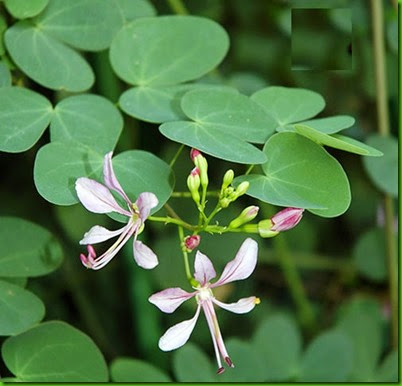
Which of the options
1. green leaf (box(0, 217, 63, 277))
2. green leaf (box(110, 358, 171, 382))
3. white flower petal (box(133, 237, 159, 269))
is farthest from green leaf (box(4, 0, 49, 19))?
green leaf (box(110, 358, 171, 382))

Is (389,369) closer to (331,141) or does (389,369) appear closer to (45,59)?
(331,141)

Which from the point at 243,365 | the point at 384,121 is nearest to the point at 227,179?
the point at 243,365

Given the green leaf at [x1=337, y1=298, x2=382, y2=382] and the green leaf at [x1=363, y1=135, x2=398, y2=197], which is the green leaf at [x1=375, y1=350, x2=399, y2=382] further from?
the green leaf at [x1=363, y1=135, x2=398, y2=197]

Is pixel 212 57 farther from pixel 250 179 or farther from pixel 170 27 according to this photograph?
pixel 250 179

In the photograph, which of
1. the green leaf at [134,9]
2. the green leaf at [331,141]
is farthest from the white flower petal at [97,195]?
the green leaf at [134,9]

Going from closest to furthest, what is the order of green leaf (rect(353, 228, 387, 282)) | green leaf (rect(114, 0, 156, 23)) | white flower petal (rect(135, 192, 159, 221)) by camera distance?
white flower petal (rect(135, 192, 159, 221)), green leaf (rect(114, 0, 156, 23)), green leaf (rect(353, 228, 387, 282))
